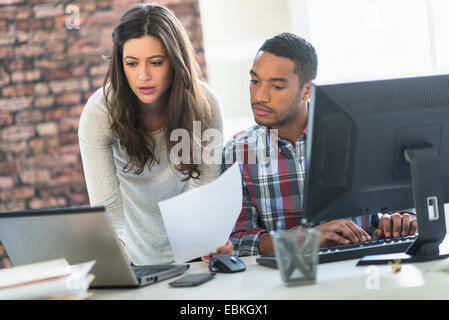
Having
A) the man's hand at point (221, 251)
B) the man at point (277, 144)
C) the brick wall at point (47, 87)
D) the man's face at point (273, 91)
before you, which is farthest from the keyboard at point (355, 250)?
the brick wall at point (47, 87)

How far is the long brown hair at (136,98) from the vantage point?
1705 mm

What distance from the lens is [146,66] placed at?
169 cm

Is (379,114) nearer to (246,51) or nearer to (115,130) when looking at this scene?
(115,130)

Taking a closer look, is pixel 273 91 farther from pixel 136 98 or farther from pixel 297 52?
pixel 136 98

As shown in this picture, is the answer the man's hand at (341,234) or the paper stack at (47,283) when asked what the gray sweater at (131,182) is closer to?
the man's hand at (341,234)

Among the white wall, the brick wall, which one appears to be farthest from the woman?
the brick wall

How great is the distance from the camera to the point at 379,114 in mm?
1181

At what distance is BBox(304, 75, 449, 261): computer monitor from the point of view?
117 centimetres

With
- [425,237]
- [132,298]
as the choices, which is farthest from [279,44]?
[132,298]

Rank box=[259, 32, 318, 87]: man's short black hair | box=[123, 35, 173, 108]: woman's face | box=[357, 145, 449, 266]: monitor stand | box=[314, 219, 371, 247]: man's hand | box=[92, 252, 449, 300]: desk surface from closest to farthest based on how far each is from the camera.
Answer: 1. box=[92, 252, 449, 300]: desk surface
2. box=[357, 145, 449, 266]: monitor stand
3. box=[314, 219, 371, 247]: man's hand
4. box=[123, 35, 173, 108]: woman's face
5. box=[259, 32, 318, 87]: man's short black hair

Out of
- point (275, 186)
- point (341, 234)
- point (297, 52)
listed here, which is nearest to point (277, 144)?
point (275, 186)

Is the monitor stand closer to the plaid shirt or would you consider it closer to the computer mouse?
the computer mouse

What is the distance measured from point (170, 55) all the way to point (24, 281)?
0.84m

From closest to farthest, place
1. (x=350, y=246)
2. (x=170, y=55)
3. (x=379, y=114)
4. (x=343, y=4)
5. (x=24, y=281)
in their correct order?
(x=24, y=281), (x=379, y=114), (x=350, y=246), (x=170, y=55), (x=343, y=4)
